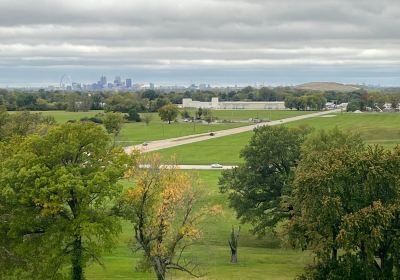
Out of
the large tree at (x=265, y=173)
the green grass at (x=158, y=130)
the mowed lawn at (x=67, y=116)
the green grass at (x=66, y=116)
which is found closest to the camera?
the large tree at (x=265, y=173)

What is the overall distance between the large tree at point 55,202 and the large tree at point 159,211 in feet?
3.58

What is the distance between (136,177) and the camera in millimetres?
31703

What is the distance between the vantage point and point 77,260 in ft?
98.1

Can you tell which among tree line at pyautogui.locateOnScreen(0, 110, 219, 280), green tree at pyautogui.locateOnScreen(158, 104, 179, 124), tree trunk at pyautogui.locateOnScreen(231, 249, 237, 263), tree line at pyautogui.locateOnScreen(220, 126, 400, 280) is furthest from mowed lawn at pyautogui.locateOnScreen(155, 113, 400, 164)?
tree line at pyautogui.locateOnScreen(0, 110, 219, 280)

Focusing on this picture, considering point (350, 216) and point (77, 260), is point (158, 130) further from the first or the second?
point (350, 216)

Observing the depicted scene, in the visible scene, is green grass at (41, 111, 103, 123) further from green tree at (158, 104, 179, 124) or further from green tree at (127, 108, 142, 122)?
green tree at (158, 104, 179, 124)

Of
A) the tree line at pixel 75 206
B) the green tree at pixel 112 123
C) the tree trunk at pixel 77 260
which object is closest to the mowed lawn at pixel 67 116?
the green tree at pixel 112 123

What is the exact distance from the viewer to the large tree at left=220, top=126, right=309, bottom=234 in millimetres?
46844

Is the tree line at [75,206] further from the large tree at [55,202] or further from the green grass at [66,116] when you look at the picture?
the green grass at [66,116]

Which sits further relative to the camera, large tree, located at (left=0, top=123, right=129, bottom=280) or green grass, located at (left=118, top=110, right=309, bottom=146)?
green grass, located at (left=118, top=110, right=309, bottom=146)

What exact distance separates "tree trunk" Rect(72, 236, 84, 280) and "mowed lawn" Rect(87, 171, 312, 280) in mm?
2253

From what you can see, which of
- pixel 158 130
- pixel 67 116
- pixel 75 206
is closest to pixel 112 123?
pixel 158 130

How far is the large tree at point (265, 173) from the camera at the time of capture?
46.8 m

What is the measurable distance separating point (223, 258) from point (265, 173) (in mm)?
10235
